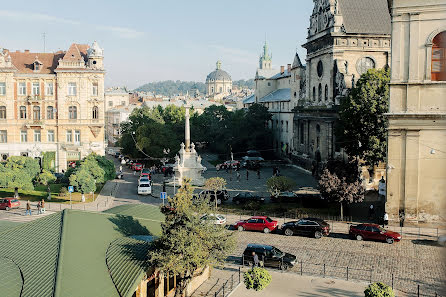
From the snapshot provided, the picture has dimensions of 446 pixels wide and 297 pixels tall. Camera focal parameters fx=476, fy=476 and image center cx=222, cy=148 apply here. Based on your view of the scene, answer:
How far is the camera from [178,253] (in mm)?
17906

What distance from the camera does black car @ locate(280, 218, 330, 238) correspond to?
1146 inches

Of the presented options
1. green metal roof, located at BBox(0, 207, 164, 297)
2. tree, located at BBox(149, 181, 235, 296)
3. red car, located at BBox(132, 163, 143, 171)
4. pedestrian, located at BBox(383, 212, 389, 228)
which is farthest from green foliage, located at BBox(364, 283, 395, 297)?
red car, located at BBox(132, 163, 143, 171)

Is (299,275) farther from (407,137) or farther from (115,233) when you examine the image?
(407,137)

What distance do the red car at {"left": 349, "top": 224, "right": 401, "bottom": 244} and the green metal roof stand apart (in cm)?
1326

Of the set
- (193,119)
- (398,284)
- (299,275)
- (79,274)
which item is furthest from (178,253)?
(193,119)

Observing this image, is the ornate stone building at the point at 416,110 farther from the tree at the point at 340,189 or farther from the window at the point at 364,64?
the window at the point at 364,64

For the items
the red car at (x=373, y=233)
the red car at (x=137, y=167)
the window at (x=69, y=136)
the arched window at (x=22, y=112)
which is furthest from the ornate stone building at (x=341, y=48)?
the arched window at (x=22, y=112)

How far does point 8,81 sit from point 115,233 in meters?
37.6

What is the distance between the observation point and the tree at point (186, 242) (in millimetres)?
17641

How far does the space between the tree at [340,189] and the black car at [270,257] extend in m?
9.68

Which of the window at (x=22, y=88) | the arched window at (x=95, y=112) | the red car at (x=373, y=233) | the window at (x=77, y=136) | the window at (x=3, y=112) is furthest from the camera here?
the arched window at (x=95, y=112)

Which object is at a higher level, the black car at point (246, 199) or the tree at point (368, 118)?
the tree at point (368, 118)

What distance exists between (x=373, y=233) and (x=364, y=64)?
89.5 feet

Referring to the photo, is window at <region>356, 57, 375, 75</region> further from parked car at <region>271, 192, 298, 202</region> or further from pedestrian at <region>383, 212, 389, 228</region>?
pedestrian at <region>383, 212, 389, 228</region>
